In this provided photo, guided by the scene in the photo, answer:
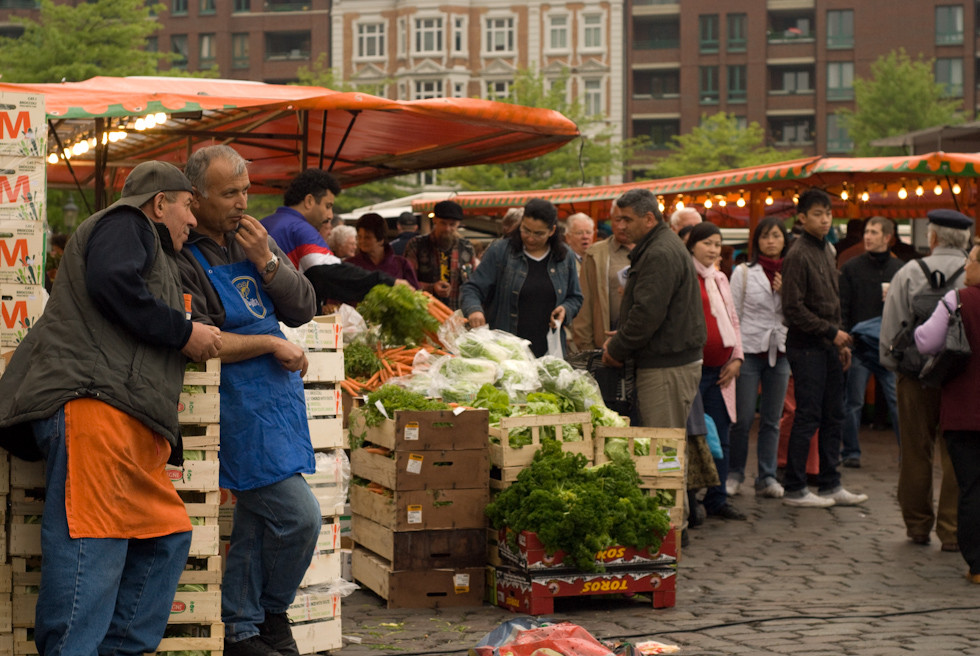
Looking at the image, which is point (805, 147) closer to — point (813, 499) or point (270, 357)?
point (813, 499)

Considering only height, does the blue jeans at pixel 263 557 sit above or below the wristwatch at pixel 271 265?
below

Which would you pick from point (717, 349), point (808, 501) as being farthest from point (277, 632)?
point (808, 501)

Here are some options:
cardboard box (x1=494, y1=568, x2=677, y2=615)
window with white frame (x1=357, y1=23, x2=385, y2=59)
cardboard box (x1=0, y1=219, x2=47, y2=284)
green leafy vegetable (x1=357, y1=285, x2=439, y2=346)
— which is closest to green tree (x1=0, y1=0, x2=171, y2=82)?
window with white frame (x1=357, y1=23, x2=385, y2=59)

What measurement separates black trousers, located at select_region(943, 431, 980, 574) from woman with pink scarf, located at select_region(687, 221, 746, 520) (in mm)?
1995

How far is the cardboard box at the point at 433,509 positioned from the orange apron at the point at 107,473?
2.46 m

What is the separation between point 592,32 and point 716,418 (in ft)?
194

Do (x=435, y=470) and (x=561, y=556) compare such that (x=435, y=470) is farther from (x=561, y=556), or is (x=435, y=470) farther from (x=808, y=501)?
(x=808, y=501)

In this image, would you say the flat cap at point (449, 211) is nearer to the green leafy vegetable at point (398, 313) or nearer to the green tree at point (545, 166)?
the green leafy vegetable at point (398, 313)

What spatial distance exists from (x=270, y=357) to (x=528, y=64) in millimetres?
62774

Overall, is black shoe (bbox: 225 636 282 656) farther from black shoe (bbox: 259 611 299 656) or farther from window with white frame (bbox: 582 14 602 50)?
window with white frame (bbox: 582 14 602 50)

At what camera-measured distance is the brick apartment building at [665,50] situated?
65.4 meters

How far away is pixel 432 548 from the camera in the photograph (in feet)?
21.8

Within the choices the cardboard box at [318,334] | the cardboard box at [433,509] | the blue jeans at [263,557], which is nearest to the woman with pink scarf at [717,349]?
the cardboard box at [433,509]

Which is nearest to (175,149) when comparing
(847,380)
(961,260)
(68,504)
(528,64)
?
(847,380)
